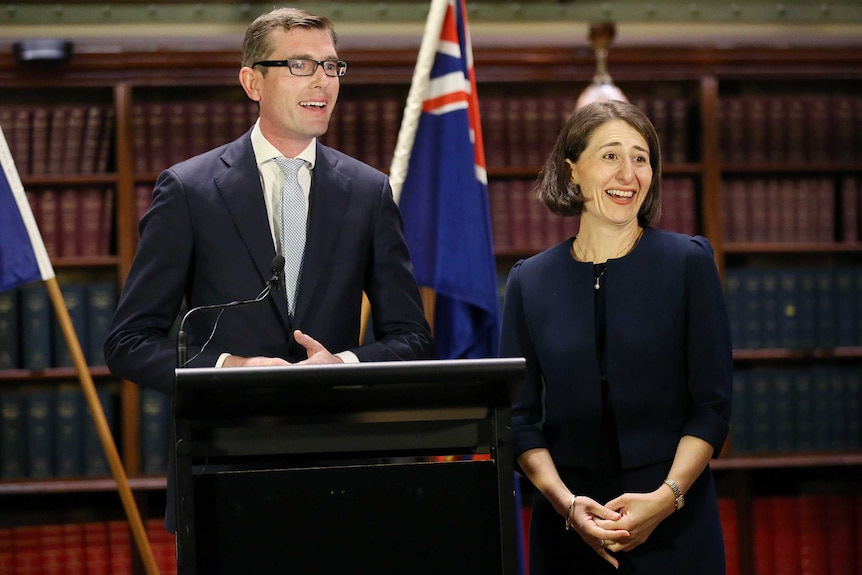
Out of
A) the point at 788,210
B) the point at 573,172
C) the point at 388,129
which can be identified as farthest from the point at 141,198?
the point at 573,172

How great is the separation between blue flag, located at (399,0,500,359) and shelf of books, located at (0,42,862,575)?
148 cm

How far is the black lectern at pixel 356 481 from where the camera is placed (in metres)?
1.37

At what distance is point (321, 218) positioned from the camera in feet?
6.15

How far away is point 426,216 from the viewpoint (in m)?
3.01

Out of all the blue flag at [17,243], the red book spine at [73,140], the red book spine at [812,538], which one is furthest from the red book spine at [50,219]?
the red book spine at [812,538]

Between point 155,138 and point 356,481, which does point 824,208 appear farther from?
point 356,481

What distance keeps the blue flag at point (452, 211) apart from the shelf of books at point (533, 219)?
1483 millimetres

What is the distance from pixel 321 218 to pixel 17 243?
1447mm

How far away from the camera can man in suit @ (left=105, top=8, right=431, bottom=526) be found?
1825 mm

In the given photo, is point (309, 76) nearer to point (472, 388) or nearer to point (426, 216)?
point (472, 388)

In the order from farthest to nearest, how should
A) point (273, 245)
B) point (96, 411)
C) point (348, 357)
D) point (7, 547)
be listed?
point (7, 547) < point (96, 411) < point (273, 245) < point (348, 357)

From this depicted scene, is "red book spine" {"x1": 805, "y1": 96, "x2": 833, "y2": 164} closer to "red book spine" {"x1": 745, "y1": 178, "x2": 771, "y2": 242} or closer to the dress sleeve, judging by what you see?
"red book spine" {"x1": 745, "y1": 178, "x2": 771, "y2": 242}

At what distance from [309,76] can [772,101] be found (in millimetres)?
3237

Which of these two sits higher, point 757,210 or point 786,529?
point 757,210
